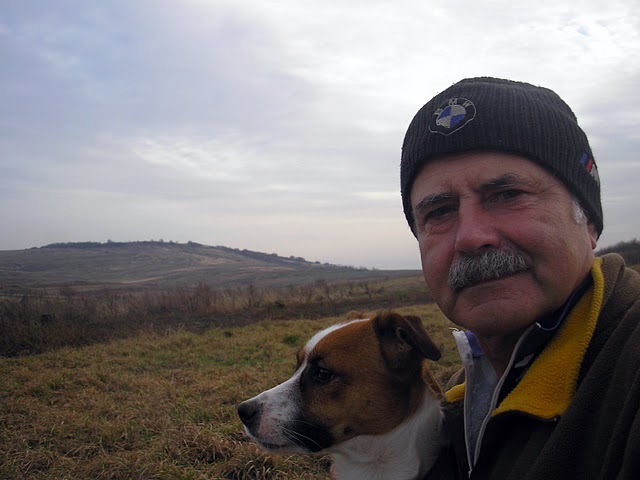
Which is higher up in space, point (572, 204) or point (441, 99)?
point (441, 99)

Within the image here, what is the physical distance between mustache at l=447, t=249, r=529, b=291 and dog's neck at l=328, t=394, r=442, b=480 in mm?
1306

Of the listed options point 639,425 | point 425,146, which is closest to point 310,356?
point 425,146

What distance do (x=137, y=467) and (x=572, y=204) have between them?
4.91 metres

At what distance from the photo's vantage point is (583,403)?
141 cm

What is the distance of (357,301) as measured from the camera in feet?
88.2

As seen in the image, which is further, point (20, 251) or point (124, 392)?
point (20, 251)

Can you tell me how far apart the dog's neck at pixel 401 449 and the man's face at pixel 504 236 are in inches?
44.0

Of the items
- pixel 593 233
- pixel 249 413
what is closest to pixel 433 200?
pixel 593 233

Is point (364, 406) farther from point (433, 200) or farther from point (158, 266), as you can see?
point (158, 266)

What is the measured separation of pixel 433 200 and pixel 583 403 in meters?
1.04

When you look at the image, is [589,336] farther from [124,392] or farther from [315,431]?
[124,392]

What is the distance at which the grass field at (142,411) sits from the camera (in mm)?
4980

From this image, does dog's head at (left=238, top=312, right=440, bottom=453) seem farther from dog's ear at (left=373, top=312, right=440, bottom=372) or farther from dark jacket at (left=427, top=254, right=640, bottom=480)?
dark jacket at (left=427, top=254, right=640, bottom=480)

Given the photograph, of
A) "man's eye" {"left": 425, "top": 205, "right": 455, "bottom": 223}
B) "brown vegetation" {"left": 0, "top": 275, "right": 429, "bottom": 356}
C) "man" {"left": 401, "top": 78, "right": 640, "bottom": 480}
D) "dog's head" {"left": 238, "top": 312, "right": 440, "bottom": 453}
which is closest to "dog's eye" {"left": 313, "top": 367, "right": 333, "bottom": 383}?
"dog's head" {"left": 238, "top": 312, "right": 440, "bottom": 453}
